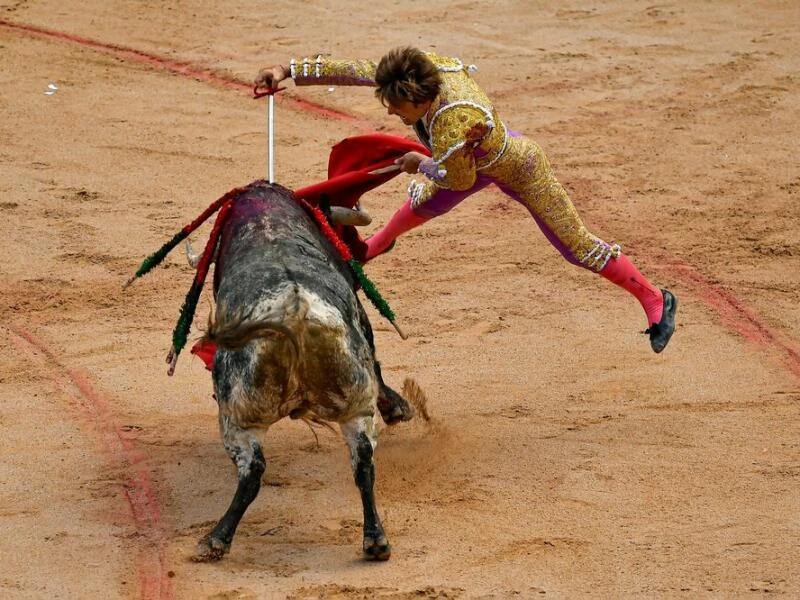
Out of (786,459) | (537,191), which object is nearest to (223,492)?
(537,191)

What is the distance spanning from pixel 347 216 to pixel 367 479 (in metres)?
1.30

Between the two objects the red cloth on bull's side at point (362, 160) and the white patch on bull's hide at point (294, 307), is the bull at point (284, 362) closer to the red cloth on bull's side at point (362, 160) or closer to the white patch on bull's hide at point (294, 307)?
the white patch on bull's hide at point (294, 307)

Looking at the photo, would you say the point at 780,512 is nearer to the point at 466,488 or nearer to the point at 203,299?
the point at 466,488

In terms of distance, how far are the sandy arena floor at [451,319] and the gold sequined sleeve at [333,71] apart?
1344 millimetres

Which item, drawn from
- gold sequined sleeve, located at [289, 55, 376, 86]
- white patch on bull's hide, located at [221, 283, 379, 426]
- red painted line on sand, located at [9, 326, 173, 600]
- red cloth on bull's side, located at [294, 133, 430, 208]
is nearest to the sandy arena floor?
red painted line on sand, located at [9, 326, 173, 600]

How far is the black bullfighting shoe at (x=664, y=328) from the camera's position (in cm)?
616

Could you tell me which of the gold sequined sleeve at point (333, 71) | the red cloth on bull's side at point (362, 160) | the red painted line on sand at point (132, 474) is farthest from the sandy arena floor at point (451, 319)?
the gold sequined sleeve at point (333, 71)

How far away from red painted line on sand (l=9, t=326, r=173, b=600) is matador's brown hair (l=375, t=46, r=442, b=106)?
1695mm

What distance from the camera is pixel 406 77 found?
5.38 meters

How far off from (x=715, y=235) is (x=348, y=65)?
110 inches

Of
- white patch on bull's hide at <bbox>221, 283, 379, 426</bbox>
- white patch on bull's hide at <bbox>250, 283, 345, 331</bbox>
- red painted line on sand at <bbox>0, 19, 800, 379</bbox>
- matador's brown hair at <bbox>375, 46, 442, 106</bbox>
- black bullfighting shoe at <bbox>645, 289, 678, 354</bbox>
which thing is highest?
matador's brown hair at <bbox>375, 46, 442, 106</bbox>

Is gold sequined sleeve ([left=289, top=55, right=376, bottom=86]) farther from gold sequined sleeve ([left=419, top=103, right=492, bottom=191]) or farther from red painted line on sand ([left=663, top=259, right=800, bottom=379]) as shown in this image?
red painted line on sand ([left=663, top=259, right=800, bottom=379])

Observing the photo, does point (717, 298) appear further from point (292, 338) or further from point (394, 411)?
point (292, 338)

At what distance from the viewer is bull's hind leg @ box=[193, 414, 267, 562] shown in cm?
481
